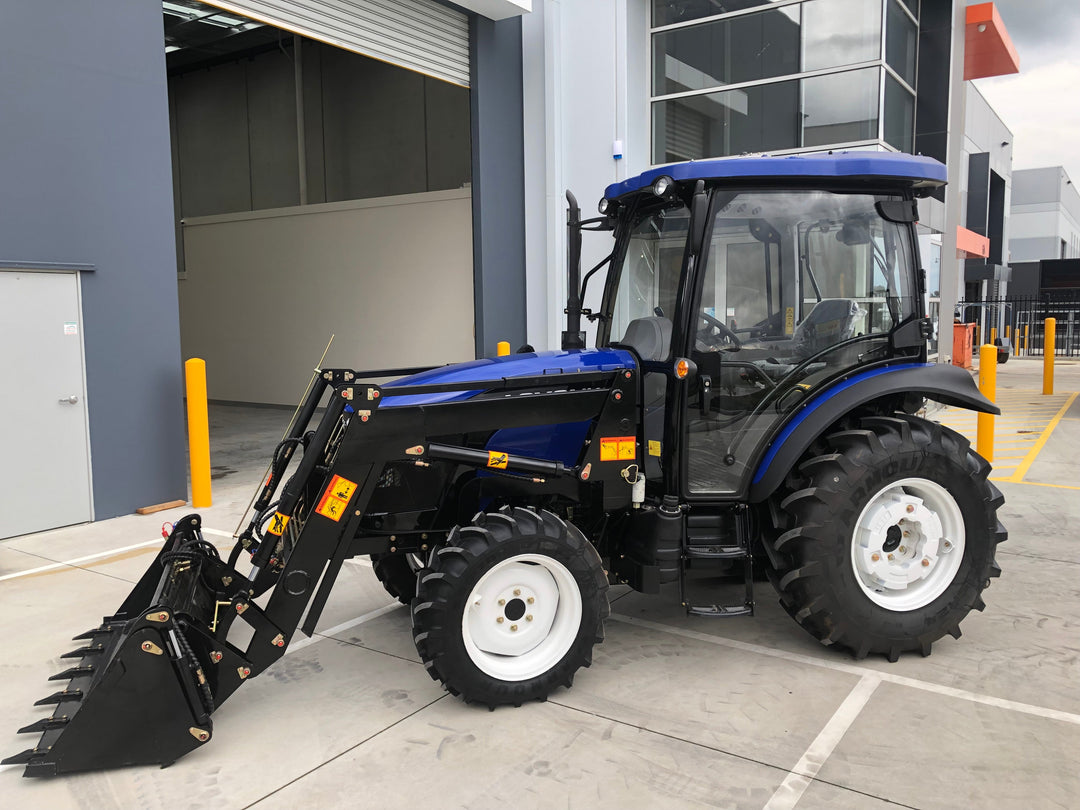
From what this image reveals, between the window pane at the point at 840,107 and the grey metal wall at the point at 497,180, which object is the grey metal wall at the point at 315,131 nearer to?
the grey metal wall at the point at 497,180

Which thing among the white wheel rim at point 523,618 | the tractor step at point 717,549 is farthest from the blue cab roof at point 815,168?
the white wheel rim at point 523,618

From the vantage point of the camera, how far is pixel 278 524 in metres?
3.46

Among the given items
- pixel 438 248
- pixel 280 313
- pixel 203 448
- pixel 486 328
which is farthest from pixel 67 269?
pixel 280 313

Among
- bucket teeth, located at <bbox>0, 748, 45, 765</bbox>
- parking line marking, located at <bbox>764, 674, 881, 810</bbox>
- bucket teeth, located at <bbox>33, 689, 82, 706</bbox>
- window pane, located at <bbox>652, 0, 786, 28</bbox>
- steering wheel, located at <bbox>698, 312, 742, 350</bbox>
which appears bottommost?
parking line marking, located at <bbox>764, 674, 881, 810</bbox>

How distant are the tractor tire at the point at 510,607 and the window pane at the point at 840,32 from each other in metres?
9.67

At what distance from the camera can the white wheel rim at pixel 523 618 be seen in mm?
3521

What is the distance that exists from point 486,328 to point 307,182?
6.99m

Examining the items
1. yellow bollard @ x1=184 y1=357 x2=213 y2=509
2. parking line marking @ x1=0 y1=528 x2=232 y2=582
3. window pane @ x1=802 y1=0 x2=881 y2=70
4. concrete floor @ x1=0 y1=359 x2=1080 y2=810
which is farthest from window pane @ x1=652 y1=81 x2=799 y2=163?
parking line marking @ x1=0 y1=528 x2=232 y2=582

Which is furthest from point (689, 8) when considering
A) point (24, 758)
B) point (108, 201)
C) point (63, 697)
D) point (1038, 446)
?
point (24, 758)

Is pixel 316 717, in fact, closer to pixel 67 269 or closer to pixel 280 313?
pixel 67 269

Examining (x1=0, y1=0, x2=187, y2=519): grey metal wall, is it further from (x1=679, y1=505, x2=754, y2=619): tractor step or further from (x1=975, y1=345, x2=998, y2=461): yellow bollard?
(x1=975, y1=345, x2=998, y2=461): yellow bollard

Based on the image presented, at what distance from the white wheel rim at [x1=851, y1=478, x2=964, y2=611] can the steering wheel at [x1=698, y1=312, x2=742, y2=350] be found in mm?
970

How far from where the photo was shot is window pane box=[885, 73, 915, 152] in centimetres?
1147

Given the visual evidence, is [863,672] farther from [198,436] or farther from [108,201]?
[108,201]
